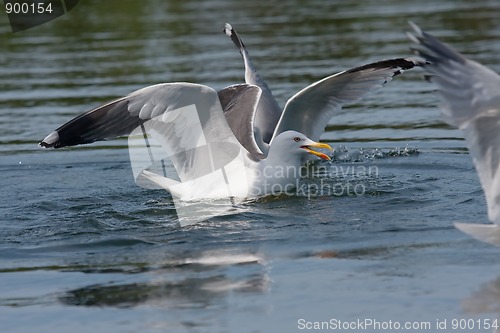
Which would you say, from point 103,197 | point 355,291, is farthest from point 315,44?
point 355,291

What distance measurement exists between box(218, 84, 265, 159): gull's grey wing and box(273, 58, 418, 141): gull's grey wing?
461 millimetres

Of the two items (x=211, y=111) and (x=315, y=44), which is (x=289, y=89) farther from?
(x=211, y=111)

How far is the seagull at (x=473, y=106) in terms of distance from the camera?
7.34 meters

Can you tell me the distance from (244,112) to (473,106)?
10.2 ft

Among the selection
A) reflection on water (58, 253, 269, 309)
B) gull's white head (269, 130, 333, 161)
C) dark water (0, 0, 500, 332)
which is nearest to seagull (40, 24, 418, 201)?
gull's white head (269, 130, 333, 161)

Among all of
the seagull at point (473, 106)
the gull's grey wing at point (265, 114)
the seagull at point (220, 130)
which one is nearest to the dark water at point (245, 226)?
the seagull at point (220, 130)

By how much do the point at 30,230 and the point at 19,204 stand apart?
102 cm

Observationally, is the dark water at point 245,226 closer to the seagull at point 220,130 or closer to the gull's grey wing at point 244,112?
the seagull at point 220,130

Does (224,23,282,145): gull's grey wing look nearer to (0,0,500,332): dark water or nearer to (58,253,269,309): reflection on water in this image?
(0,0,500,332): dark water

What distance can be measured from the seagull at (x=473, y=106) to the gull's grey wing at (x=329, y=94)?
2.81 meters

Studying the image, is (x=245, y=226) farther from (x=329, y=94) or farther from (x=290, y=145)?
(x=329, y=94)

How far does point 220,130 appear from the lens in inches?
370

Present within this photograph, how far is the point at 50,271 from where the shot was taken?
7.57 meters

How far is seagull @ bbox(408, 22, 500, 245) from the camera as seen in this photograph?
734 cm
